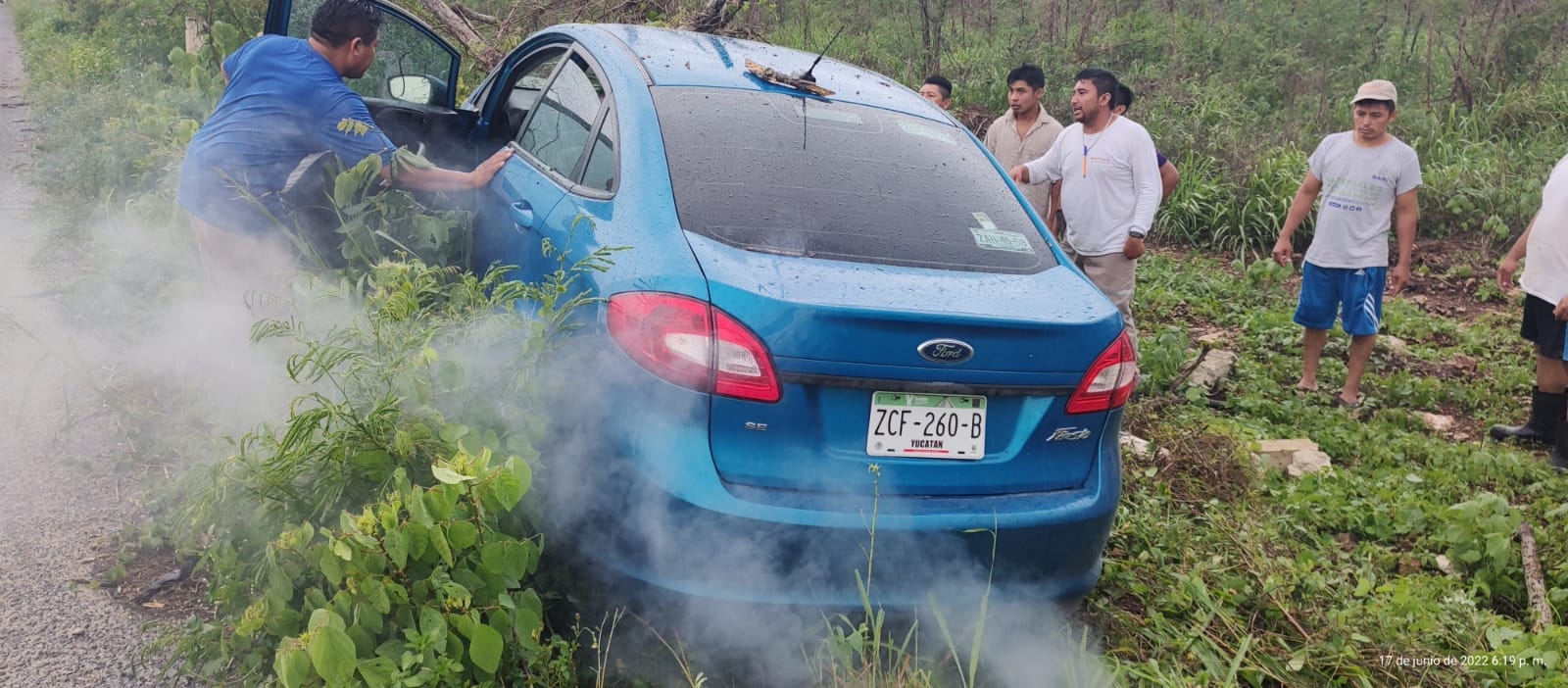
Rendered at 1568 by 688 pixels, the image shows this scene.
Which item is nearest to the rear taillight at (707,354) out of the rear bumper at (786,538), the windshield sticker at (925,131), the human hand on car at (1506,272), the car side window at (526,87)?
the rear bumper at (786,538)

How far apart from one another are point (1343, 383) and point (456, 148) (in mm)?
4841

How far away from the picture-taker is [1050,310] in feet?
9.18

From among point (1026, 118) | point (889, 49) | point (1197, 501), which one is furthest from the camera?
point (889, 49)

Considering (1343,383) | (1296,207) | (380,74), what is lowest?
(1343,383)

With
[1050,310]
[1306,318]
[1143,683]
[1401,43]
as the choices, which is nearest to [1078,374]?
[1050,310]

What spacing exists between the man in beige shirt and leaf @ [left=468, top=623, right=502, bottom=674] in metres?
4.64

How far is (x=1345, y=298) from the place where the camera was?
19.6 feet

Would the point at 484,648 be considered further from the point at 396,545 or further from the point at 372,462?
the point at 372,462

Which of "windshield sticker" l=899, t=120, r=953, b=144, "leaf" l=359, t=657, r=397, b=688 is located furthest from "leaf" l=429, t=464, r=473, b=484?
"windshield sticker" l=899, t=120, r=953, b=144

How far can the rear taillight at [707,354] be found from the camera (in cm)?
251

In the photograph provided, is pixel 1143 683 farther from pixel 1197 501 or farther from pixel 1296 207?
pixel 1296 207

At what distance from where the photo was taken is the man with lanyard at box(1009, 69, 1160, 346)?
18.1 ft

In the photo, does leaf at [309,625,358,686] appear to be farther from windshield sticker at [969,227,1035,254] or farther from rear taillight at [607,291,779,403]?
windshield sticker at [969,227,1035,254]

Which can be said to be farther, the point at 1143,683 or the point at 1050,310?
the point at 1143,683
